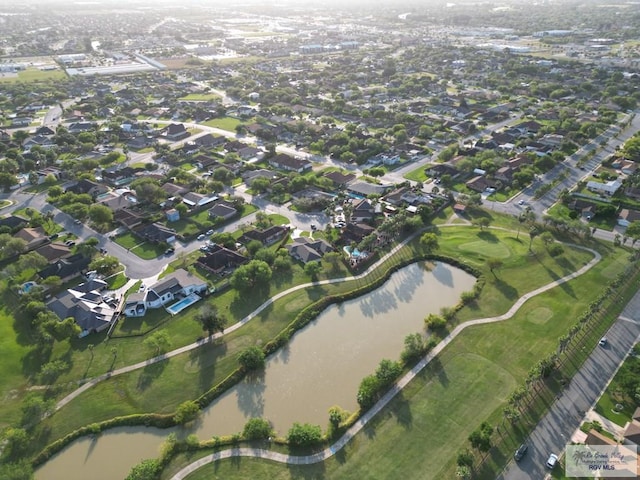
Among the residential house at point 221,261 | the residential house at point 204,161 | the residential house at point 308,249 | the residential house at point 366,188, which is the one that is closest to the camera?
the residential house at point 221,261

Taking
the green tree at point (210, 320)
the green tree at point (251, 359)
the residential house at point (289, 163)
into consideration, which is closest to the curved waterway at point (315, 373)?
the green tree at point (251, 359)

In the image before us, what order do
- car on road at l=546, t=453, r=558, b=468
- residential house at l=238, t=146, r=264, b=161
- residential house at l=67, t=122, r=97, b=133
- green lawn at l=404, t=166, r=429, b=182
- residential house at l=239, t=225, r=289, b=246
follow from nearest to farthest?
car on road at l=546, t=453, r=558, b=468 → residential house at l=239, t=225, r=289, b=246 → green lawn at l=404, t=166, r=429, b=182 → residential house at l=238, t=146, r=264, b=161 → residential house at l=67, t=122, r=97, b=133

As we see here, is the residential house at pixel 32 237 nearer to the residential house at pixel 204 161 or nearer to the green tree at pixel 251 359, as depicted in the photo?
the residential house at pixel 204 161

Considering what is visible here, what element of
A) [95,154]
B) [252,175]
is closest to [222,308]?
[252,175]

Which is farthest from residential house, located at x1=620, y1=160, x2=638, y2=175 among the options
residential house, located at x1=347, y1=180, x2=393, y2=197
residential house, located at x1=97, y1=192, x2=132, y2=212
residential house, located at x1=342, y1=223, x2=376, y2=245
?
residential house, located at x1=97, y1=192, x2=132, y2=212

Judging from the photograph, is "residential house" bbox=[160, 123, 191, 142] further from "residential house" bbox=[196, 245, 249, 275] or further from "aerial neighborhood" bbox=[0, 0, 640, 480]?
"residential house" bbox=[196, 245, 249, 275]

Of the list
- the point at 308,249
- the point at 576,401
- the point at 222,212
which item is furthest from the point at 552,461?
the point at 222,212

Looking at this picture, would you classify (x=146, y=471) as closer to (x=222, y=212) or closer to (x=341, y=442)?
(x=341, y=442)

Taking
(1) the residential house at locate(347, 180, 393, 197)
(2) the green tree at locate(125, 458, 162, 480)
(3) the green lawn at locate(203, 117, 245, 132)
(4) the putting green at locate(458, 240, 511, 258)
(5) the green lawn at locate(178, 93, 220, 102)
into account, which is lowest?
(5) the green lawn at locate(178, 93, 220, 102)
